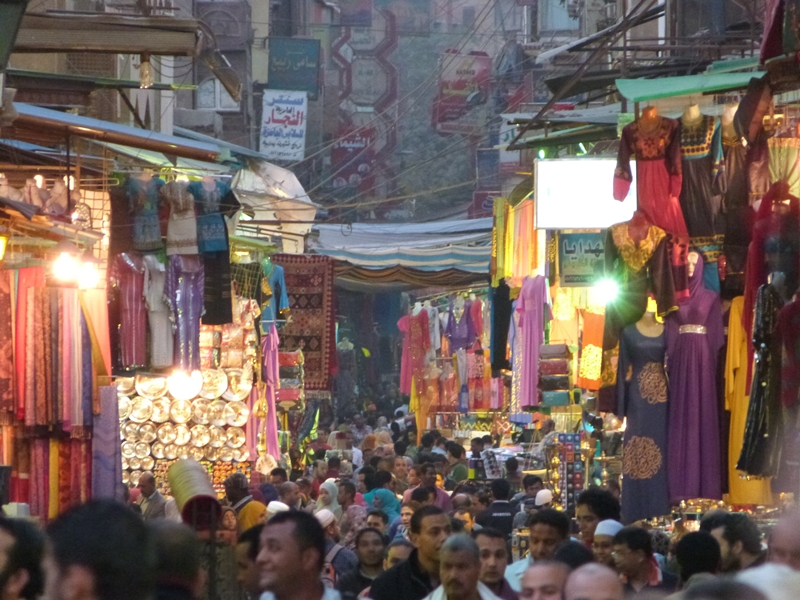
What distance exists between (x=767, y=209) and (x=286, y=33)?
3766 centimetres

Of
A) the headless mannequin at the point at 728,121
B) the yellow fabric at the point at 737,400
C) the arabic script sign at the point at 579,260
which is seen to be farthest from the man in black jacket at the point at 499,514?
the headless mannequin at the point at 728,121

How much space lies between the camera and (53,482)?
10.2 meters

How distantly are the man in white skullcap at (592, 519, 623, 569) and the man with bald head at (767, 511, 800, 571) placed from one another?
2.18 metres

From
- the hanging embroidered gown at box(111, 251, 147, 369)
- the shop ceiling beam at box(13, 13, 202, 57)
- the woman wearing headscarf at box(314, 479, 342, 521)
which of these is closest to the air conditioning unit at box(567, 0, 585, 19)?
the woman wearing headscarf at box(314, 479, 342, 521)

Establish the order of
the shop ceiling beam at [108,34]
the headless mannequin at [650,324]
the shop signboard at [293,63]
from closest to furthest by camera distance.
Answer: the headless mannequin at [650,324] → the shop ceiling beam at [108,34] → the shop signboard at [293,63]

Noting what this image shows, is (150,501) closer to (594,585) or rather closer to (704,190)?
(704,190)

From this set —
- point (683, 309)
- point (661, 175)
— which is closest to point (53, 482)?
point (683, 309)

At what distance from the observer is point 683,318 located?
8820 millimetres

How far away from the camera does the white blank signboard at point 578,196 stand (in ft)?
35.9

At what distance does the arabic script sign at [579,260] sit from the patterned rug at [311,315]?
6392mm

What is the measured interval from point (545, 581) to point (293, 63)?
31.2m

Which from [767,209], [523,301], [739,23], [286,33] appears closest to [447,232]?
[523,301]

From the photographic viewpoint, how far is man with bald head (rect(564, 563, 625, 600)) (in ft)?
13.9

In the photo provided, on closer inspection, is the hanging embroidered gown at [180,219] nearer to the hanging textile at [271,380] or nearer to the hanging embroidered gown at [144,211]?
the hanging embroidered gown at [144,211]
